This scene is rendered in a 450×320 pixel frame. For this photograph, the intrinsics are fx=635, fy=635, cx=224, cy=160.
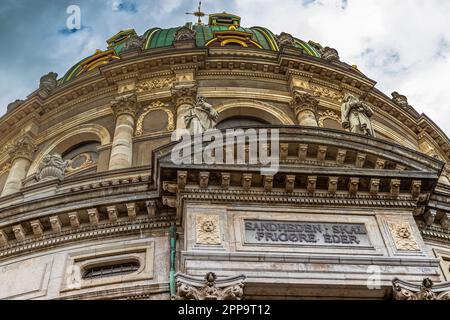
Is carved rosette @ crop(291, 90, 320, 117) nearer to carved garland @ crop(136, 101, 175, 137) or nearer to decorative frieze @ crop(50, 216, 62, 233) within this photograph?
carved garland @ crop(136, 101, 175, 137)

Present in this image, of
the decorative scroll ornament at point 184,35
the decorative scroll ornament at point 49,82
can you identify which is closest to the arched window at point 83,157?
the decorative scroll ornament at point 49,82

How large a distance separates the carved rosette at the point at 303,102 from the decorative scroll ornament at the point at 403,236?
11763 millimetres

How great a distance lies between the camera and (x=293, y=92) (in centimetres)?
2673

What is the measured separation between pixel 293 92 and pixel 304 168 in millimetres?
12468

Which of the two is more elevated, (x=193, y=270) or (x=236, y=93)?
(x=236, y=93)

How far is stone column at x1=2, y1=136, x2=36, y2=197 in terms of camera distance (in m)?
24.4

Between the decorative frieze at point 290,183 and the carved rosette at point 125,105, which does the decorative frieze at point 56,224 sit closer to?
the decorative frieze at point 290,183

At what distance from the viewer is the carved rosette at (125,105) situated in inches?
996

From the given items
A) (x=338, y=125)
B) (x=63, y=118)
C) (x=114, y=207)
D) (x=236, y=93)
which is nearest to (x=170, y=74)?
(x=236, y=93)

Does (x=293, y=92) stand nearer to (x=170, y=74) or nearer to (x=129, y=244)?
(x=170, y=74)

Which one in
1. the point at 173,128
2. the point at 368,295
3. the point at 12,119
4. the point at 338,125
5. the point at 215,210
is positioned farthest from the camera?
the point at 12,119

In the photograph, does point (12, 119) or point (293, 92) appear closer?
point (293, 92)
